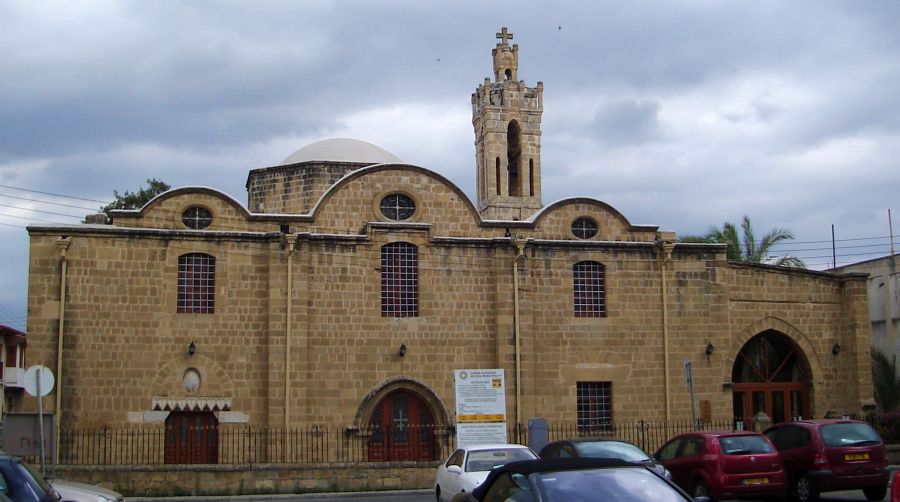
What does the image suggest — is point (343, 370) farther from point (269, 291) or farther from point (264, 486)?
point (264, 486)

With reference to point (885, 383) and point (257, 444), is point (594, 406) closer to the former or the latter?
point (257, 444)

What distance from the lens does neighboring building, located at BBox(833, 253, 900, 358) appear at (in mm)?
34875

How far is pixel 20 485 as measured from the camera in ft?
38.7

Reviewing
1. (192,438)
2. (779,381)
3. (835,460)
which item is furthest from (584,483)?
(779,381)

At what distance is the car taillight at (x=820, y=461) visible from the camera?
17.2m

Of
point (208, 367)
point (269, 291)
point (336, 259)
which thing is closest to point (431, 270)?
point (336, 259)

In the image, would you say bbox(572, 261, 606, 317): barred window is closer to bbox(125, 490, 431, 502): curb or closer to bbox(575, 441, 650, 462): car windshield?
bbox(125, 490, 431, 502): curb

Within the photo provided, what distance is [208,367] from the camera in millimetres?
26000

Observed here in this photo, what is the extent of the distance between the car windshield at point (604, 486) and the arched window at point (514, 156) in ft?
108

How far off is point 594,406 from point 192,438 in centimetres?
1093

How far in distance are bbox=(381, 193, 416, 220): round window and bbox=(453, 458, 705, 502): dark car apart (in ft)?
65.4

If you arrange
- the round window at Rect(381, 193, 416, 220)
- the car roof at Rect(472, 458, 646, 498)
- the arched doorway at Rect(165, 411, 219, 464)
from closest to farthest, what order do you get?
the car roof at Rect(472, 458, 646, 498), the arched doorway at Rect(165, 411, 219, 464), the round window at Rect(381, 193, 416, 220)

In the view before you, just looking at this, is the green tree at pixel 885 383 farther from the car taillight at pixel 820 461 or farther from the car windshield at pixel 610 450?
the car windshield at pixel 610 450

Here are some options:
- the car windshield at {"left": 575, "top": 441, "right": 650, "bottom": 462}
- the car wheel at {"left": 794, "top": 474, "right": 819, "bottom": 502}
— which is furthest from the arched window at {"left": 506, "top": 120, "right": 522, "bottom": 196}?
the car wheel at {"left": 794, "top": 474, "right": 819, "bottom": 502}
